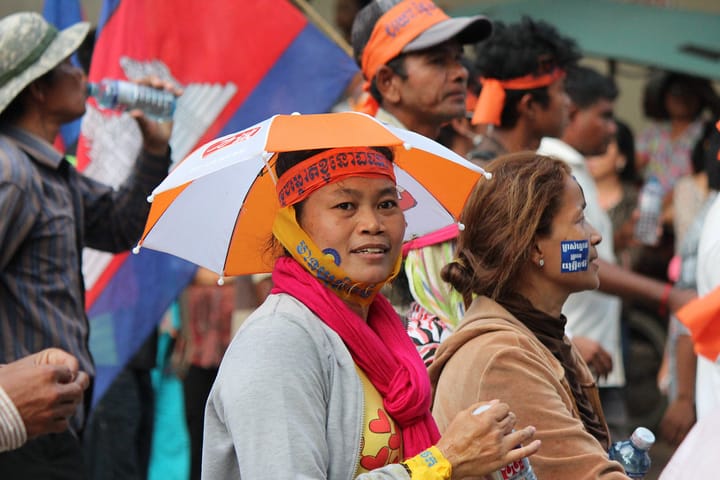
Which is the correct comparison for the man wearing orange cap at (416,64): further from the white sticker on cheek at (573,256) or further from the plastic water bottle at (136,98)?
the white sticker on cheek at (573,256)

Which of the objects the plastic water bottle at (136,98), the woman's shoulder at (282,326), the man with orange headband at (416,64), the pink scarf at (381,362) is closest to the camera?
the woman's shoulder at (282,326)

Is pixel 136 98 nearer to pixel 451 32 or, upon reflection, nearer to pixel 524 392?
pixel 451 32

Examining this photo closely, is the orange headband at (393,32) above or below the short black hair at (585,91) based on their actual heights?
above

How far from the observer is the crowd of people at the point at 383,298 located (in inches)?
118

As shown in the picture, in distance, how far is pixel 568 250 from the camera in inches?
153

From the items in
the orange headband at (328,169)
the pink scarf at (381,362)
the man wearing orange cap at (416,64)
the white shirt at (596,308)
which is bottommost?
the white shirt at (596,308)

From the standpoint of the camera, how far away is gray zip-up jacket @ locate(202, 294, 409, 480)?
112 inches

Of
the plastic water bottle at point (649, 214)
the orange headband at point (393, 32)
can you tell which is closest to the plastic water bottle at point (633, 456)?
the orange headband at point (393, 32)

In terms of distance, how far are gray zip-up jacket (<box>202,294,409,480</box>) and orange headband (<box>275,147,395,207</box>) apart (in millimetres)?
294

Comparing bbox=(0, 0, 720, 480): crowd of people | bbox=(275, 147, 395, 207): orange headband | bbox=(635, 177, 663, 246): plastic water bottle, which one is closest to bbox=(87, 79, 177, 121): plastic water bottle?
bbox=(0, 0, 720, 480): crowd of people

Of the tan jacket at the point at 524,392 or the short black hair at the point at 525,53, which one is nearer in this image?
the tan jacket at the point at 524,392

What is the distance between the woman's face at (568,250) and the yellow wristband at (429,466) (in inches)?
42.2

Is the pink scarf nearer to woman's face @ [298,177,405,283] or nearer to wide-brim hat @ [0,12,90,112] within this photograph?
woman's face @ [298,177,405,283]

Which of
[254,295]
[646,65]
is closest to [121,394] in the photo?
[254,295]
